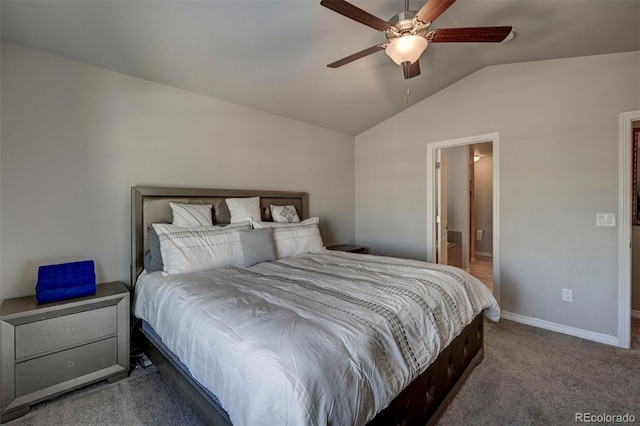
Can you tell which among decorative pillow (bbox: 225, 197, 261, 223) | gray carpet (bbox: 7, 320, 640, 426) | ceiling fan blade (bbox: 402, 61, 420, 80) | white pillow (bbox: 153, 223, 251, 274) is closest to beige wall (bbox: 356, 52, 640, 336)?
gray carpet (bbox: 7, 320, 640, 426)

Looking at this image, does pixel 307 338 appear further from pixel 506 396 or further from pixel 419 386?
pixel 506 396

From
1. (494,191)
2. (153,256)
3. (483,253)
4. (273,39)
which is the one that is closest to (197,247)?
(153,256)

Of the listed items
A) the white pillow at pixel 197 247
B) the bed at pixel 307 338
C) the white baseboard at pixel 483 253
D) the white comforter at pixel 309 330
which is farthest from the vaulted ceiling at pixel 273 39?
the white baseboard at pixel 483 253

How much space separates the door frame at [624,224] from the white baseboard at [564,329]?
0.07 m

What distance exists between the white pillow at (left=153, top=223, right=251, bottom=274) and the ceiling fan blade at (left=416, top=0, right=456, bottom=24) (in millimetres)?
2076

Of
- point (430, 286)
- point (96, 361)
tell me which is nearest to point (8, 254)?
point (96, 361)

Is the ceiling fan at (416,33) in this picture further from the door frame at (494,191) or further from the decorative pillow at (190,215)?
the decorative pillow at (190,215)

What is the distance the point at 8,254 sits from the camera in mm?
2035

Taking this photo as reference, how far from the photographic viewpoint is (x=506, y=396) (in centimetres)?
194

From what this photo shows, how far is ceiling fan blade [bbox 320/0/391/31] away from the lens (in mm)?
1529

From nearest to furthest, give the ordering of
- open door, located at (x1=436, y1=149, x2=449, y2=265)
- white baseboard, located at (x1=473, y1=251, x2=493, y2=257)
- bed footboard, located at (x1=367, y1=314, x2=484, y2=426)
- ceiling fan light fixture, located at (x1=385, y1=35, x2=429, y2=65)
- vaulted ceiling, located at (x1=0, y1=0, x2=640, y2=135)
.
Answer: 1. bed footboard, located at (x1=367, y1=314, x2=484, y2=426)
2. ceiling fan light fixture, located at (x1=385, y1=35, x2=429, y2=65)
3. vaulted ceiling, located at (x1=0, y1=0, x2=640, y2=135)
4. open door, located at (x1=436, y1=149, x2=449, y2=265)
5. white baseboard, located at (x1=473, y1=251, x2=493, y2=257)

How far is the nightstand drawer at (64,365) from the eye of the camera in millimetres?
1789

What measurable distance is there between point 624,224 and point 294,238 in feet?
9.85

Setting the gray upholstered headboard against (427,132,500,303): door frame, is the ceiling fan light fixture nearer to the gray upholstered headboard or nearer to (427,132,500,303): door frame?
(427,132,500,303): door frame
